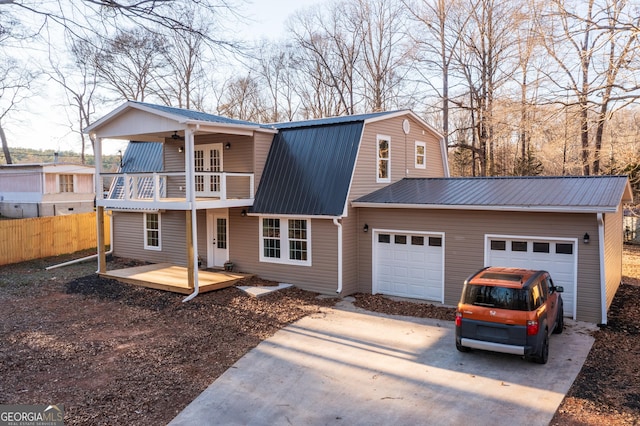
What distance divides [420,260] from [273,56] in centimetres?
2815

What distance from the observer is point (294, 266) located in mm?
14055

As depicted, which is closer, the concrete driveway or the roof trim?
the concrete driveway

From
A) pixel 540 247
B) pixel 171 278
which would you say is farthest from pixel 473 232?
pixel 171 278

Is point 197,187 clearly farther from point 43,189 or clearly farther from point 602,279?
point 43,189

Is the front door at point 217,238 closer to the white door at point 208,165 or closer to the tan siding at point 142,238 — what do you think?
the white door at point 208,165

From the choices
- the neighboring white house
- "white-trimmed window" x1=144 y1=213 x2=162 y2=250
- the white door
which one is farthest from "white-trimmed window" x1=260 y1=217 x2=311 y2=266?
the neighboring white house

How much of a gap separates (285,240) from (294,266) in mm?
852

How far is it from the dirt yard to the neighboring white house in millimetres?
15553

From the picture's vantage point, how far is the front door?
1582 cm

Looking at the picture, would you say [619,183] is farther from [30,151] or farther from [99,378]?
[30,151]

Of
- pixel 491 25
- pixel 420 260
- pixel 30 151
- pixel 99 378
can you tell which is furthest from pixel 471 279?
pixel 30 151

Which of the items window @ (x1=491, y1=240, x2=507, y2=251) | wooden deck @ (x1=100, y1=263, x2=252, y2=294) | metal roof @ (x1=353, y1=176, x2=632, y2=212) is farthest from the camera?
wooden deck @ (x1=100, y1=263, x2=252, y2=294)

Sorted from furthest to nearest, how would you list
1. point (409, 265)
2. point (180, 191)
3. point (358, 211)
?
1. point (180, 191)
2. point (358, 211)
3. point (409, 265)

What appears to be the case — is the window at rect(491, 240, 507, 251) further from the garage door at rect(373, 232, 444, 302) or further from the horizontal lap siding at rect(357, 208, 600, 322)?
the garage door at rect(373, 232, 444, 302)
